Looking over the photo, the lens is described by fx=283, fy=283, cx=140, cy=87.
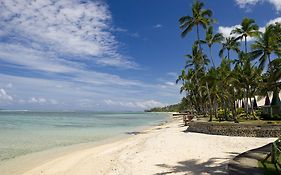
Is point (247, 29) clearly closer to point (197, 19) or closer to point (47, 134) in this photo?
point (197, 19)

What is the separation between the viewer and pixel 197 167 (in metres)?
10.1

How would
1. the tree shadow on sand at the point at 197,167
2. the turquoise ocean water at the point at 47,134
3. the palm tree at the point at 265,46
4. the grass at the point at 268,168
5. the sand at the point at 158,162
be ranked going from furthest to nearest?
the palm tree at the point at 265,46 → the turquoise ocean water at the point at 47,134 → the sand at the point at 158,162 → the tree shadow on sand at the point at 197,167 → the grass at the point at 268,168

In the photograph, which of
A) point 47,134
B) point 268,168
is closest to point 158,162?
point 268,168

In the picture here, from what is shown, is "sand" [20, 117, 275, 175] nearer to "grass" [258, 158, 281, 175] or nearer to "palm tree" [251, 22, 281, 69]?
"grass" [258, 158, 281, 175]

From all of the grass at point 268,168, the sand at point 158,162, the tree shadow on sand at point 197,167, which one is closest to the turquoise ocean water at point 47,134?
the sand at point 158,162

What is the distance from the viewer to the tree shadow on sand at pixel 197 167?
938cm

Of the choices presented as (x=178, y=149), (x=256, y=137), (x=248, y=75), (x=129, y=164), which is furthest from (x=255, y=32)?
(x=129, y=164)

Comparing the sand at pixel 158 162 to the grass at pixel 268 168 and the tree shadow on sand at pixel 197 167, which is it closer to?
the tree shadow on sand at pixel 197 167

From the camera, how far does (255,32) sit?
34.8 metres

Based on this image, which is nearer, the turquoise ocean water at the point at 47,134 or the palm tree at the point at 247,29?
the turquoise ocean water at the point at 47,134

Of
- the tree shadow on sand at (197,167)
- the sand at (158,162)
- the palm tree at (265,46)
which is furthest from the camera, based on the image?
the palm tree at (265,46)

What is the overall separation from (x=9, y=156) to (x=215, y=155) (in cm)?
1142

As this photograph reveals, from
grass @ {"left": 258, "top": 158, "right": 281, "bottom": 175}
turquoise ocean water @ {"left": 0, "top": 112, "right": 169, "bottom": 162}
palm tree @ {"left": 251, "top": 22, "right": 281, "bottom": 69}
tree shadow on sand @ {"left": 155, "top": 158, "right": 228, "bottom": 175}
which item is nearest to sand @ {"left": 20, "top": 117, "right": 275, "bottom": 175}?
tree shadow on sand @ {"left": 155, "top": 158, "right": 228, "bottom": 175}

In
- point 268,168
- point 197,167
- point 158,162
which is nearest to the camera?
point 268,168
